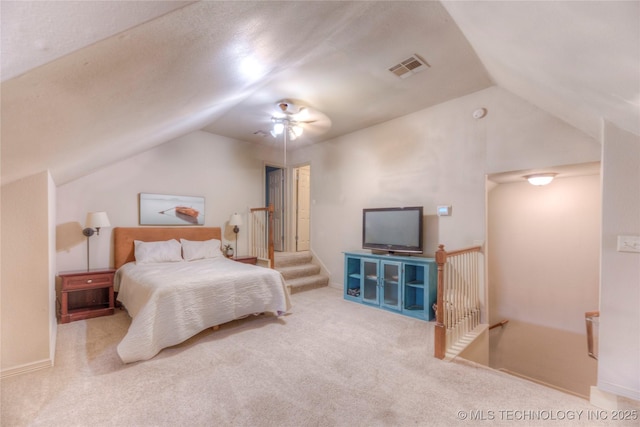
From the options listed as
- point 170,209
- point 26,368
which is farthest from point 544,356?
point 170,209

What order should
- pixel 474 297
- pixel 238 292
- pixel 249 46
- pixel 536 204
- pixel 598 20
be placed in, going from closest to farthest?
pixel 598 20
pixel 249 46
pixel 238 292
pixel 474 297
pixel 536 204

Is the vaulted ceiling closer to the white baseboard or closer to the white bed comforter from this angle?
the white bed comforter

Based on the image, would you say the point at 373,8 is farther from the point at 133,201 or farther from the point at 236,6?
the point at 133,201

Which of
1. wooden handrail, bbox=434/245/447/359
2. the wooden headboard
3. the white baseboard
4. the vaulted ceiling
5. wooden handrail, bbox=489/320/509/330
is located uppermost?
the vaulted ceiling

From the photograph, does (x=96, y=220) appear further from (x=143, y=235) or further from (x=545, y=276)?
(x=545, y=276)

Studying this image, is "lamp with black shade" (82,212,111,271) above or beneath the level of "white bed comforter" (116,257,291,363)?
above

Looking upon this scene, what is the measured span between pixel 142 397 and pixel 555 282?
4567 millimetres

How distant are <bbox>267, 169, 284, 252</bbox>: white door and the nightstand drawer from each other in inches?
129

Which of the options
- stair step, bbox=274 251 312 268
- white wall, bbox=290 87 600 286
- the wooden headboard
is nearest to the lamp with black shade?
the wooden headboard

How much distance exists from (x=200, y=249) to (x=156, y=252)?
0.61 m

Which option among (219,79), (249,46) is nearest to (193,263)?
(219,79)

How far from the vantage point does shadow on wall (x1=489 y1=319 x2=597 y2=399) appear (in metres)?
3.26

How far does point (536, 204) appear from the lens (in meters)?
A: 3.62

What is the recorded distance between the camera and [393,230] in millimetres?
4043
